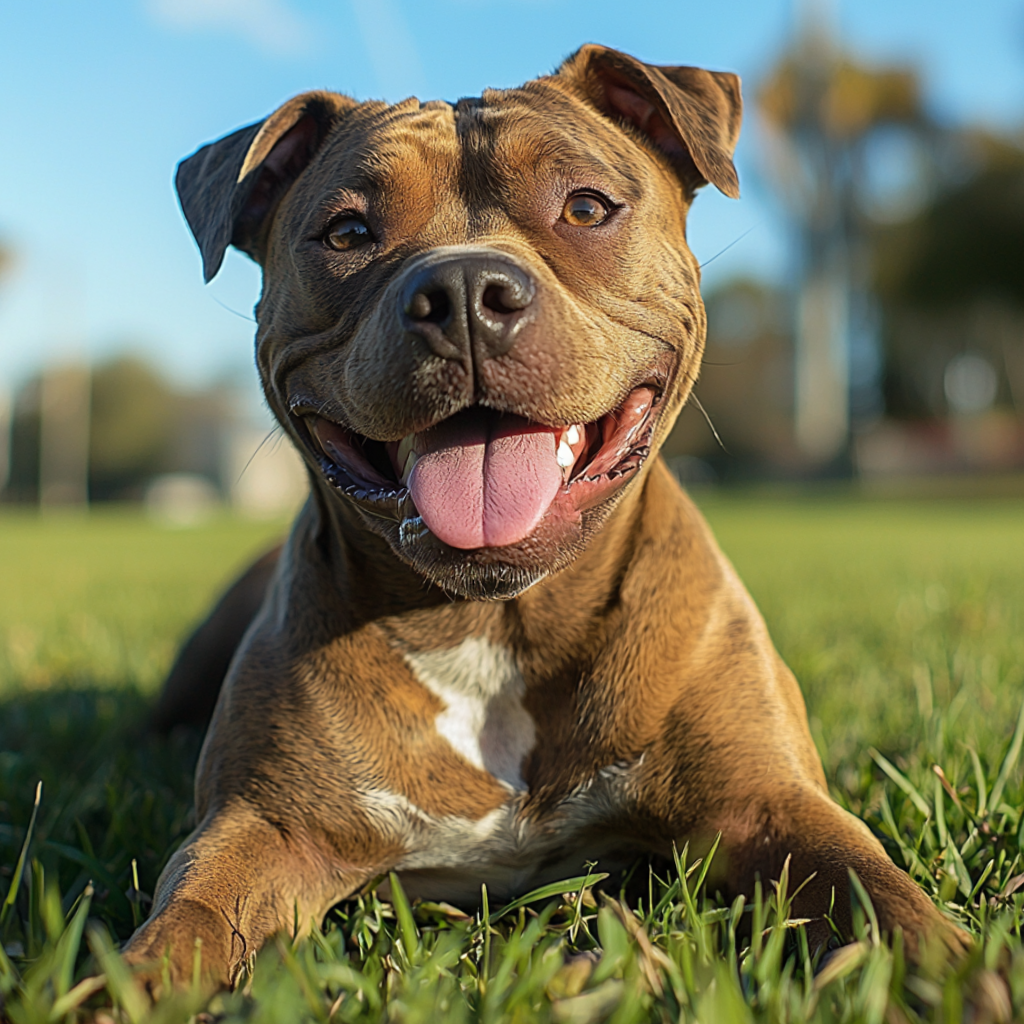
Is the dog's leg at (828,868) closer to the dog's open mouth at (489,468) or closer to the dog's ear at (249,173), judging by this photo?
the dog's open mouth at (489,468)

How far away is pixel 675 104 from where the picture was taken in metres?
2.77

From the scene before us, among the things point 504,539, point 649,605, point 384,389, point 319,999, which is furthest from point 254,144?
point 319,999

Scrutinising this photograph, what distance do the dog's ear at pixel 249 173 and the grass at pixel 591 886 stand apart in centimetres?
159

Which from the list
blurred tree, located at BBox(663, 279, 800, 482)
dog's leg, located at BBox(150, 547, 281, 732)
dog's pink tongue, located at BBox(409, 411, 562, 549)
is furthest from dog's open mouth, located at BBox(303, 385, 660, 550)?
blurred tree, located at BBox(663, 279, 800, 482)

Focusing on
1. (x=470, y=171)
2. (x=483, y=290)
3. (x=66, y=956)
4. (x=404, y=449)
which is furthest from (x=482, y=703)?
(x=470, y=171)

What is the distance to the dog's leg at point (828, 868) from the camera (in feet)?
6.02

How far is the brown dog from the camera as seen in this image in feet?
7.51

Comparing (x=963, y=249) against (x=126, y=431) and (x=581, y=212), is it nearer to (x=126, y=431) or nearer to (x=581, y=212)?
(x=581, y=212)

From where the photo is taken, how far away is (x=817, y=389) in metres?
36.3

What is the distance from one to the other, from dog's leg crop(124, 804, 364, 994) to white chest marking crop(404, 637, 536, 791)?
0.37m

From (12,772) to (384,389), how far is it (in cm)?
188

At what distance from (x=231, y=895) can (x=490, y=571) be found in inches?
33.1

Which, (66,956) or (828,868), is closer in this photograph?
(66,956)

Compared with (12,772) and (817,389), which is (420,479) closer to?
(12,772)
